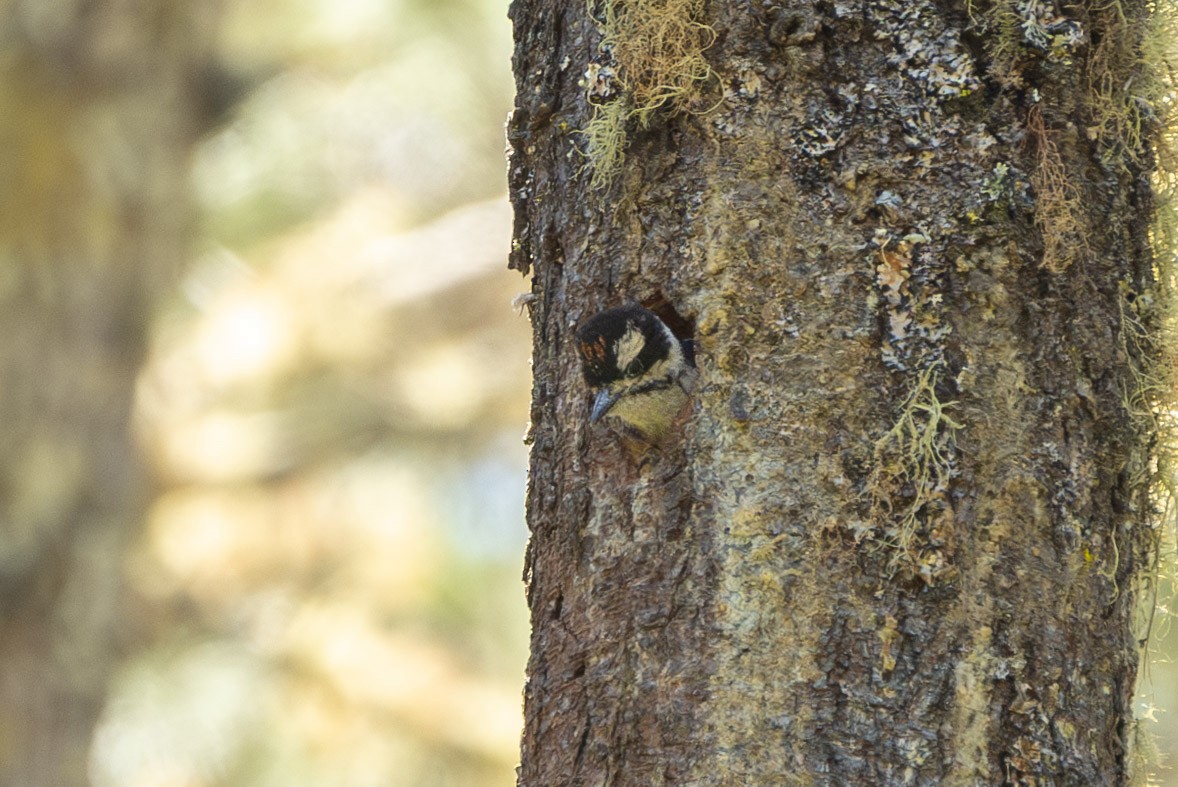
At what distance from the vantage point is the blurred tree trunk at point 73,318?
15.6 feet

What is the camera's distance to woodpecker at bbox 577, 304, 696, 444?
1.57 metres

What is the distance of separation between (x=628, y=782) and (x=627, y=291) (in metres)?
0.59

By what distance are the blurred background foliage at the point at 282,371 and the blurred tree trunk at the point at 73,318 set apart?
15 millimetres

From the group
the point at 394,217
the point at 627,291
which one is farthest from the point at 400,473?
the point at 627,291

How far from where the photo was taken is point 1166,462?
1.60m

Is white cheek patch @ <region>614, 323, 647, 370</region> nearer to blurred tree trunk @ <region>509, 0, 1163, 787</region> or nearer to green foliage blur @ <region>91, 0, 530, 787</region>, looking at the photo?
blurred tree trunk @ <region>509, 0, 1163, 787</region>

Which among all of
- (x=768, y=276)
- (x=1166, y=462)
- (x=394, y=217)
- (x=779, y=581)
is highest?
(x=394, y=217)

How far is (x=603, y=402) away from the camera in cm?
159

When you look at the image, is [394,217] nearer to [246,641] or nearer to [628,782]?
[246,641]

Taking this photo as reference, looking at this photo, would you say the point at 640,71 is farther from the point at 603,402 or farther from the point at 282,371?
the point at 282,371

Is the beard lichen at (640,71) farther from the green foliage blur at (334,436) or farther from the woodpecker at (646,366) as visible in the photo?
the green foliage blur at (334,436)

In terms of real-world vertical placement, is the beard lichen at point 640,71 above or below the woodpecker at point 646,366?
above

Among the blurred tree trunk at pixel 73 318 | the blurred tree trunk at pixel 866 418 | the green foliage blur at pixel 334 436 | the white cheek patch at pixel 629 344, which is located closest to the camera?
the blurred tree trunk at pixel 866 418

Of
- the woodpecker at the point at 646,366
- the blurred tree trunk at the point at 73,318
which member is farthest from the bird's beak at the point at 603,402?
the blurred tree trunk at the point at 73,318
